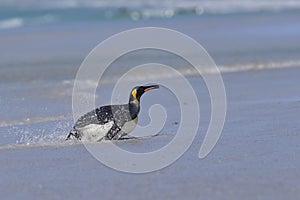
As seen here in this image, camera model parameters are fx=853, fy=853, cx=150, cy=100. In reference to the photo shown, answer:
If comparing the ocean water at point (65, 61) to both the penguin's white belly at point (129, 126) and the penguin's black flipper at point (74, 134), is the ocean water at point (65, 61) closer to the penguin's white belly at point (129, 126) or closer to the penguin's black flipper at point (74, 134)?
the penguin's black flipper at point (74, 134)

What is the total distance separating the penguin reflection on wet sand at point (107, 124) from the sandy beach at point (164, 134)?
0.61ft

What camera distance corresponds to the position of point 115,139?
7.27m

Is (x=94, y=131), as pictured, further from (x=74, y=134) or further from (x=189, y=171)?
(x=189, y=171)

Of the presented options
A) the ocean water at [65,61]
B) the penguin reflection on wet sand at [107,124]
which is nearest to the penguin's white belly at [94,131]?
the penguin reflection on wet sand at [107,124]

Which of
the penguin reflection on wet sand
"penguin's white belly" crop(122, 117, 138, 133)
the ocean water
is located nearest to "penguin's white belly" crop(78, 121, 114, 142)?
the penguin reflection on wet sand

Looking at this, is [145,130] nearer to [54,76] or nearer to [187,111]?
[187,111]

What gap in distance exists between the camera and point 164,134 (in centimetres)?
741

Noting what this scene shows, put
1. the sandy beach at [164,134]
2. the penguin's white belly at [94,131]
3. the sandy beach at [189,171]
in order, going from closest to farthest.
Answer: the sandy beach at [189,171], the sandy beach at [164,134], the penguin's white belly at [94,131]

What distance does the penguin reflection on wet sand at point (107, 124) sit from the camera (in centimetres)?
719

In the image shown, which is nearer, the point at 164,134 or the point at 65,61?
the point at 164,134

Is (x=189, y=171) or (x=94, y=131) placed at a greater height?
(x=189, y=171)

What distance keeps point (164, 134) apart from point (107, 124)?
1.71 ft

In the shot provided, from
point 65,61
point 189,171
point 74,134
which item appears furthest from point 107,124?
point 65,61

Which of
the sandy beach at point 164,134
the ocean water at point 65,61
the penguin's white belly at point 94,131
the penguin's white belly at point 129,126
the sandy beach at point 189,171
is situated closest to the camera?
the sandy beach at point 189,171
